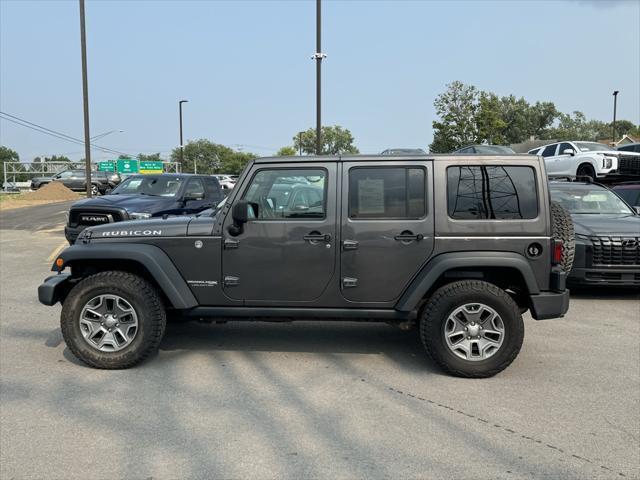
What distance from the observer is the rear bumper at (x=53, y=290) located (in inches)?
Answer: 192

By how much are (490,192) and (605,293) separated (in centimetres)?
504

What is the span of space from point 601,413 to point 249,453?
2.58 metres

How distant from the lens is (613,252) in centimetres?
763

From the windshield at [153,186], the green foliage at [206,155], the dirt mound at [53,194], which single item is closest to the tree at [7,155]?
the green foliage at [206,155]

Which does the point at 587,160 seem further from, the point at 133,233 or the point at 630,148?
the point at 133,233

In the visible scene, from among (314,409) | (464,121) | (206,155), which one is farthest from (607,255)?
→ (206,155)

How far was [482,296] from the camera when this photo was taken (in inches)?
182

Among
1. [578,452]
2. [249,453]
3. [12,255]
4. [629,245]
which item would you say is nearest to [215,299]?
[249,453]

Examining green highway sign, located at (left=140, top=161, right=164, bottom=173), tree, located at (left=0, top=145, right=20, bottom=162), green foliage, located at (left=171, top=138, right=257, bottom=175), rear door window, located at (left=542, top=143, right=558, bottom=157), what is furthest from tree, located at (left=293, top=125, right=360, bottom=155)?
tree, located at (left=0, top=145, right=20, bottom=162)

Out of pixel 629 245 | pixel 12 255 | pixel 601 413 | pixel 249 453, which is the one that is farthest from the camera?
pixel 12 255

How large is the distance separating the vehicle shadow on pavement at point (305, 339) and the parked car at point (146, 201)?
469cm

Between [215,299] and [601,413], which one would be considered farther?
[215,299]

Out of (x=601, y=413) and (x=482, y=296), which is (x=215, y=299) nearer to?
(x=482, y=296)

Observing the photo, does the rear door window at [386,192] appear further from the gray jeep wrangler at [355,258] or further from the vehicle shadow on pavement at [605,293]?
the vehicle shadow on pavement at [605,293]
